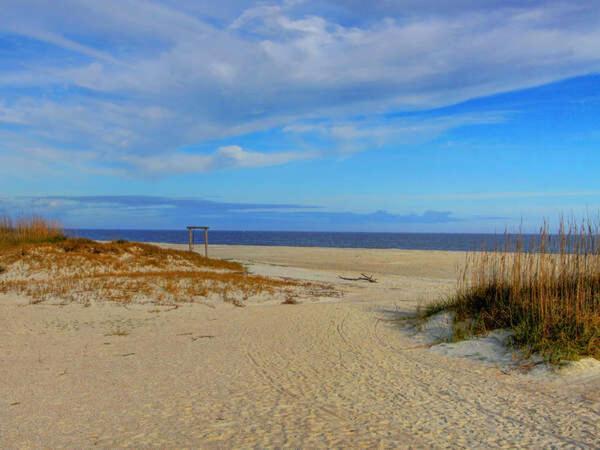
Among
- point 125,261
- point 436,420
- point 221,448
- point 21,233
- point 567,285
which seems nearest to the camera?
point 221,448

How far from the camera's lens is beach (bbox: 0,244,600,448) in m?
4.46

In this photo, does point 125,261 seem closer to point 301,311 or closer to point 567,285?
point 301,311

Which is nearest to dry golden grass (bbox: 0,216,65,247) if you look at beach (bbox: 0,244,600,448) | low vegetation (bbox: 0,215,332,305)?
low vegetation (bbox: 0,215,332,305)

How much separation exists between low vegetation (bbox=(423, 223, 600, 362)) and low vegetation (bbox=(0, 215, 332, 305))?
6077 mm

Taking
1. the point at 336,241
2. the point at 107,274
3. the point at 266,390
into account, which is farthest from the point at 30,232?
the point at 336,241

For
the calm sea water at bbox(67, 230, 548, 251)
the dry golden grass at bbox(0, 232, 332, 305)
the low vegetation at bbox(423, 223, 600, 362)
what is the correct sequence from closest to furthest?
the low vegetation at bbox(423, 223, 600, 362)
the dry golden grass at bbox(0, 232, 332, 305)
the calm sea water at bbox(67, 230, 548, 251)

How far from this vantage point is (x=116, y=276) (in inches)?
601

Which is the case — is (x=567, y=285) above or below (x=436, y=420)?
above

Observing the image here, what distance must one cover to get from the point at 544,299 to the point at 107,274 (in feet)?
41.2

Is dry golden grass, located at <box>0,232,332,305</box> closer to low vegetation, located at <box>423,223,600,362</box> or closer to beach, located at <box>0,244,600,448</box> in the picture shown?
beach, located at <box>0,244,600,448</box>

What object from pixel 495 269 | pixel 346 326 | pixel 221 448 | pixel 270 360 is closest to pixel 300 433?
pixel 221 448

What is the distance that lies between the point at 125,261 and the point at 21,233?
554 cm

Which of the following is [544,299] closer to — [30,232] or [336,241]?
[30,232]

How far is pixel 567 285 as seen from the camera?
771 cm
